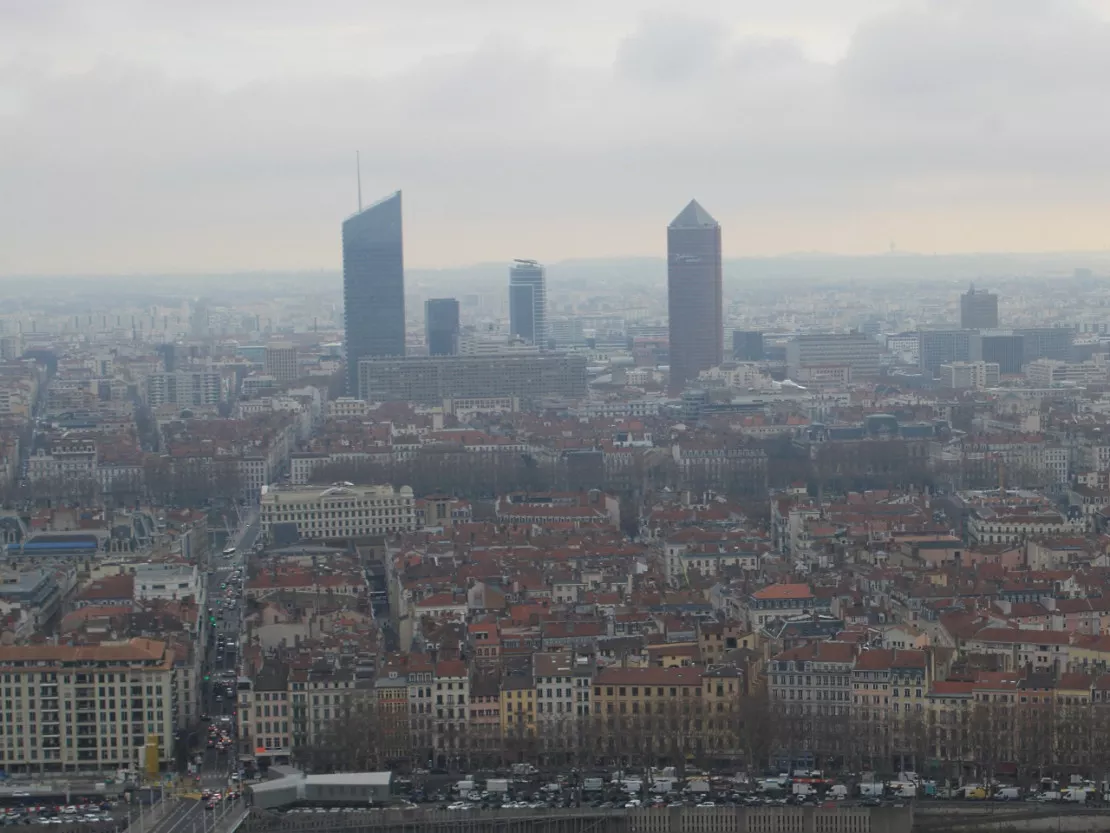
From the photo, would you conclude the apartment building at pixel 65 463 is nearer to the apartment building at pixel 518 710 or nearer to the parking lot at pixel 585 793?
the apartment building at pixel 518 710

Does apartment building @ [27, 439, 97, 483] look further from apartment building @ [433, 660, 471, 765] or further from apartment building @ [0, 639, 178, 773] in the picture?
apartment building @ [433, 660, 471, 765]

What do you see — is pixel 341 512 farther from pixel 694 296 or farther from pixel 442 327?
pixel 442 327

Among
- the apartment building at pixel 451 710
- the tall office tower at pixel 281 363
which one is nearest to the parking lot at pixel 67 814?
the apartment building at pixel 451 710

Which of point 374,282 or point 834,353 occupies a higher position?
point 374,282

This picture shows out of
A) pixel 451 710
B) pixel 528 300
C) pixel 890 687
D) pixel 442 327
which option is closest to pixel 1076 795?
pixel 890 687

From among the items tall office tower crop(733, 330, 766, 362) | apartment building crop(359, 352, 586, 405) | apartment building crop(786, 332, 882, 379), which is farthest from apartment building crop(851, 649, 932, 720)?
tall office tower crop(733, 330, 766, 362)

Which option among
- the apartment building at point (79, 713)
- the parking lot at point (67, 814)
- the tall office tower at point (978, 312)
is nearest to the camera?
the parking lot at point (67, 814)
